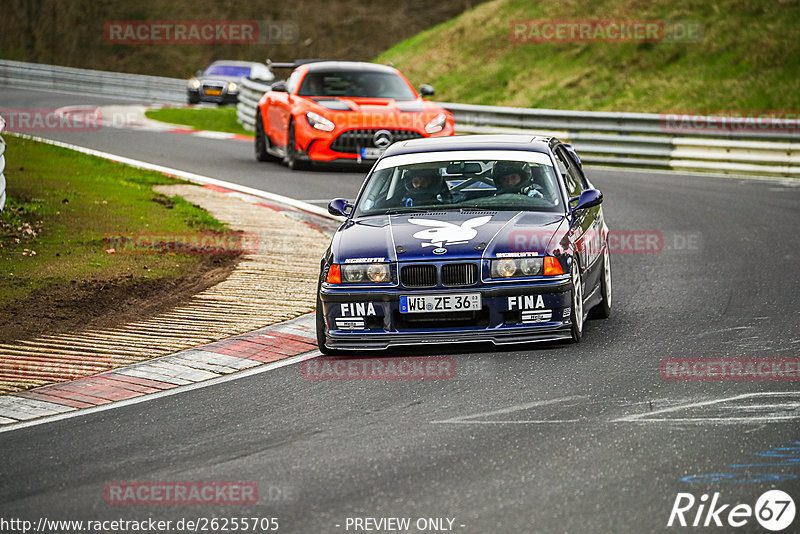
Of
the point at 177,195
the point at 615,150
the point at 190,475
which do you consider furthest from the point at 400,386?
the point at 615,150

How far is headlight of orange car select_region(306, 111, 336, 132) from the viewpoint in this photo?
63.9 ft

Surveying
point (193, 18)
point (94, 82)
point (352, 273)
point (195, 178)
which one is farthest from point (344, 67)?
point (193, 18)

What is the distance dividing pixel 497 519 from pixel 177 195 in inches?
487

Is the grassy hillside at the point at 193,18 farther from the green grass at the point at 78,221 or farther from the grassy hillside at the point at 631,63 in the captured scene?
the green grass at the point at 78,221

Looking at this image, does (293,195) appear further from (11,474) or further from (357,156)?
(11,474)

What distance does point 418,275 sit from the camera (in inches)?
334

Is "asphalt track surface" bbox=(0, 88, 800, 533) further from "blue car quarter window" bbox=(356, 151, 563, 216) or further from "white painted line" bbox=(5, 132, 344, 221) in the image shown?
"white painted line" bbox=(5, 132, 344, 221)

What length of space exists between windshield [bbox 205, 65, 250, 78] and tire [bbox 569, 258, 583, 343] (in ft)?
102

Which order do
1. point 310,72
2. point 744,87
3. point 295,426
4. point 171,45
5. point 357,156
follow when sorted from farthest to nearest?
1. point 171,45
2. point 744,87
3. point 310,72
4. point 357,156
5. point 295,426

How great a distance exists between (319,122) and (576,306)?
11415 mm

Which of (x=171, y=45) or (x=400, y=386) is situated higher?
(x=171, y=45)

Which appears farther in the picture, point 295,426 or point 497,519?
point 295,426

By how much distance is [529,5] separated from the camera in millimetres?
40438

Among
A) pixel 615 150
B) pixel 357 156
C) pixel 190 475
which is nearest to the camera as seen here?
pixel 190 475
